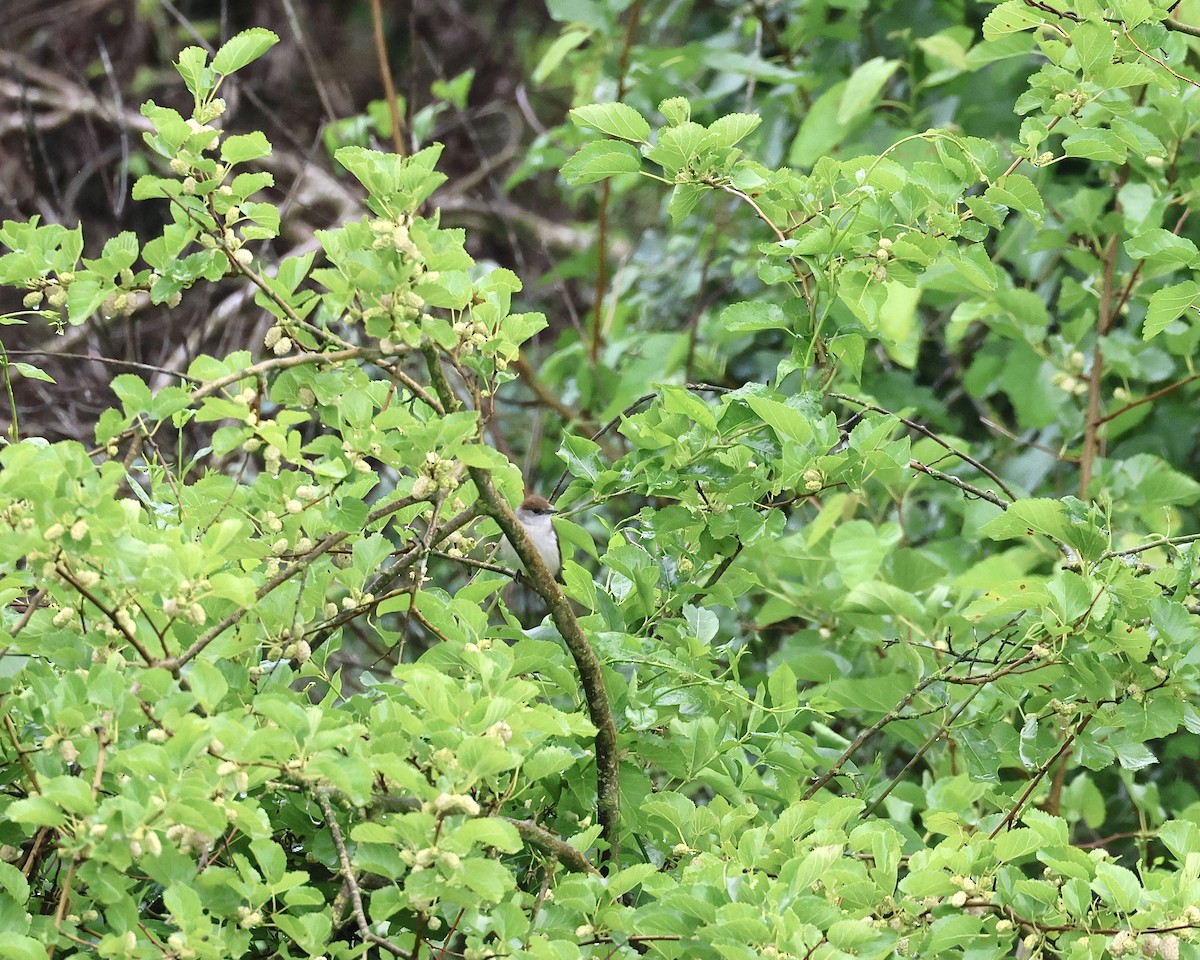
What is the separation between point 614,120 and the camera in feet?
4.52

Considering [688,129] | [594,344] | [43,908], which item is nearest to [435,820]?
[43,908]

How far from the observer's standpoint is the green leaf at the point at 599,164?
4.54 ft

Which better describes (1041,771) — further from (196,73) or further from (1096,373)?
(1096,373)

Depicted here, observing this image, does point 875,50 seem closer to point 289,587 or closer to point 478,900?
point 289,587

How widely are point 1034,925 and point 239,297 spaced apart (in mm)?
2922

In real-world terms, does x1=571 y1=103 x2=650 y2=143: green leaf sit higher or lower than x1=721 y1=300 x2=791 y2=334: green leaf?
higher

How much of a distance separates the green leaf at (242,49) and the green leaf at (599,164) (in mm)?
324

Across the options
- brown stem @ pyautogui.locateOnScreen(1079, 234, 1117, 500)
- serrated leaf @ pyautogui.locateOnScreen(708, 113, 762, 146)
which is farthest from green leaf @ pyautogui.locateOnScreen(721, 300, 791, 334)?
brown stem @ pyautogui.locateOnScreen(1079, 234, 1117, 500)

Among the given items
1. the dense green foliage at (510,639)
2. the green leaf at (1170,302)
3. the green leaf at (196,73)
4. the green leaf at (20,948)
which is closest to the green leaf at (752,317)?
the dense green foliage at (510,639)

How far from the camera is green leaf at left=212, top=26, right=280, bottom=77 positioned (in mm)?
1221

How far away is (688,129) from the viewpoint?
134 centimetres

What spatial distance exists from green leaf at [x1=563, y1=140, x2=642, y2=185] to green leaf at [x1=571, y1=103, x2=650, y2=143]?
0.02 meters

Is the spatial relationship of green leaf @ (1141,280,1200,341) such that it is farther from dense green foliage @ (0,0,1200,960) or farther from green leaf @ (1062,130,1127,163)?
green leaf @ (1062,130,1127,163)

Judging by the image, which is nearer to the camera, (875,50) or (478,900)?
(478,900)
